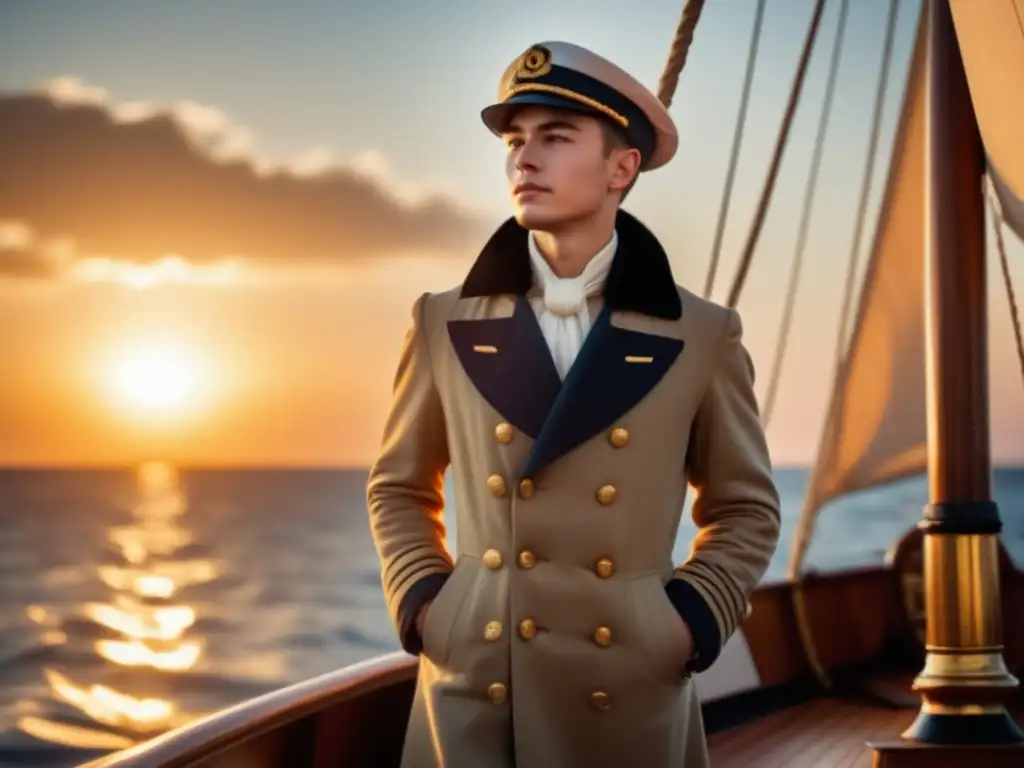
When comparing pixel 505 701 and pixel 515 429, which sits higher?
pixel 515 429

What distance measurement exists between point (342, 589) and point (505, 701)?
3038cm

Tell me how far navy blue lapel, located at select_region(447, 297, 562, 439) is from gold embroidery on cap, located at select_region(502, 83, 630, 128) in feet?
0.85

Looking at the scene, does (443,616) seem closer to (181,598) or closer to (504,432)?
(504,432)

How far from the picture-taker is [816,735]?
4.13 m

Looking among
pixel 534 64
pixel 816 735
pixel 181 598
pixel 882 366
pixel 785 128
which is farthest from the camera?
pixel 181 598

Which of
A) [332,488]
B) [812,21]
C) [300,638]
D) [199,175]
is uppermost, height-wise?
[199,175]

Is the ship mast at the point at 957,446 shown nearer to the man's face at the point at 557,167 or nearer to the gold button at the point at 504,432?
the man's face at the point at 557,167

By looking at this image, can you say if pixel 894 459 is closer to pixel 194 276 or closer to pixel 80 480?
pixel 194 276

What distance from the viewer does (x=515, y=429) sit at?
186cm

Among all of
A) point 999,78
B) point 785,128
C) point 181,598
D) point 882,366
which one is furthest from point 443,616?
point 181,598

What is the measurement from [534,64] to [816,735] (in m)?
2.74

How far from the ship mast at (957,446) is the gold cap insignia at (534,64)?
5.41 feet

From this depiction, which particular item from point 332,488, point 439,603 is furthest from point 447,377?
point 332,488

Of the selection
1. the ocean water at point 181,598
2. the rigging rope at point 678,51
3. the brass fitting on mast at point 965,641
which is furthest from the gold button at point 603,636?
the ocean water at point 181,598
